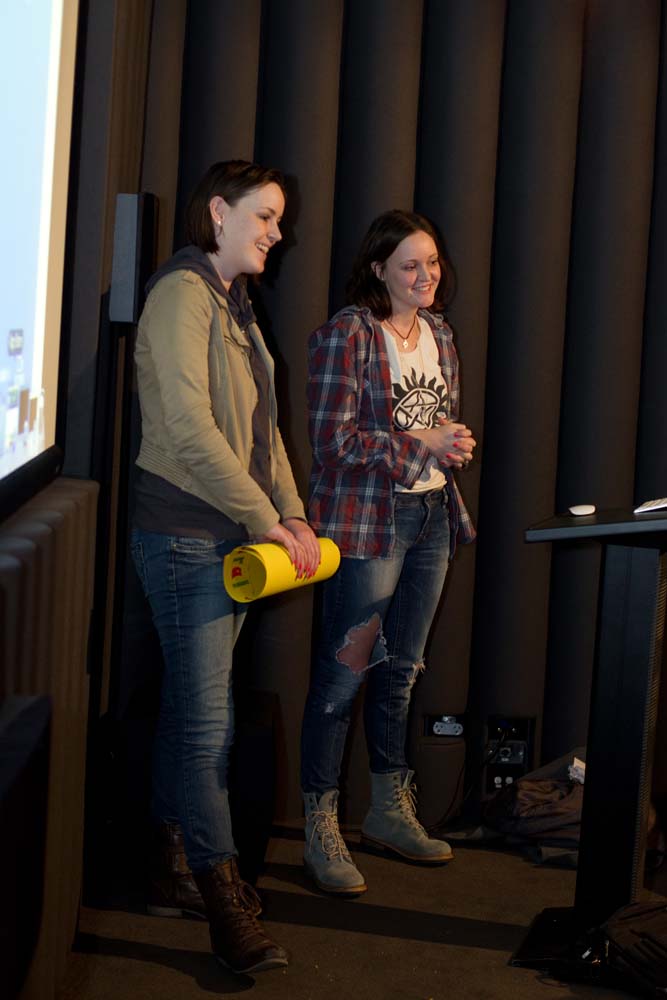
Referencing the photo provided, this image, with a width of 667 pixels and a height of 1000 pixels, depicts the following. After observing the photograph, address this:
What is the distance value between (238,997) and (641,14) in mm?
2692

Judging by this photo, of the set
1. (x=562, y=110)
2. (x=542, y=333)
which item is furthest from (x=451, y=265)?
(x=562, y=110)

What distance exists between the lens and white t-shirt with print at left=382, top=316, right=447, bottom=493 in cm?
276

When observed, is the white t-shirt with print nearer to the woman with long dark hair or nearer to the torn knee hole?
the woman with long dark hair

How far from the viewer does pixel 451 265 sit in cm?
312

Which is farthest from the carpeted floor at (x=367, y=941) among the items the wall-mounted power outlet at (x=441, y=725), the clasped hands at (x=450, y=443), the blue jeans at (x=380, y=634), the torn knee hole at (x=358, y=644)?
the clasped hands at (x=450, y=443)

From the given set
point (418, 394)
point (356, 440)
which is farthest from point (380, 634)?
point (418, 394)

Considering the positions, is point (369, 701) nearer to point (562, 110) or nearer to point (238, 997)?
point (238, 997)

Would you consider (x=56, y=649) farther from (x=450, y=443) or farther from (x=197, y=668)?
(x=450, y=443)

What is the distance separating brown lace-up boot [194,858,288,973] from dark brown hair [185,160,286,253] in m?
1.29

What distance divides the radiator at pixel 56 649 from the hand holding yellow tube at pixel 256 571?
293 millimetres

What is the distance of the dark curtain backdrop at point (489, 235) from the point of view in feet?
9.86

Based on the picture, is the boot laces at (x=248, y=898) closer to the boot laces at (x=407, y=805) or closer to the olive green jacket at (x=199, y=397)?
the boot laces at (x=407, y=805)

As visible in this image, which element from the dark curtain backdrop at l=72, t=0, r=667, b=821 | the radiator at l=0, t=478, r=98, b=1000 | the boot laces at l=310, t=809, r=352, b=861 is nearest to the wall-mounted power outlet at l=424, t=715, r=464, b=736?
the dark curtain backdrop at l=72, t=0, r=667, b=821

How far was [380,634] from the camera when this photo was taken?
109 inches
